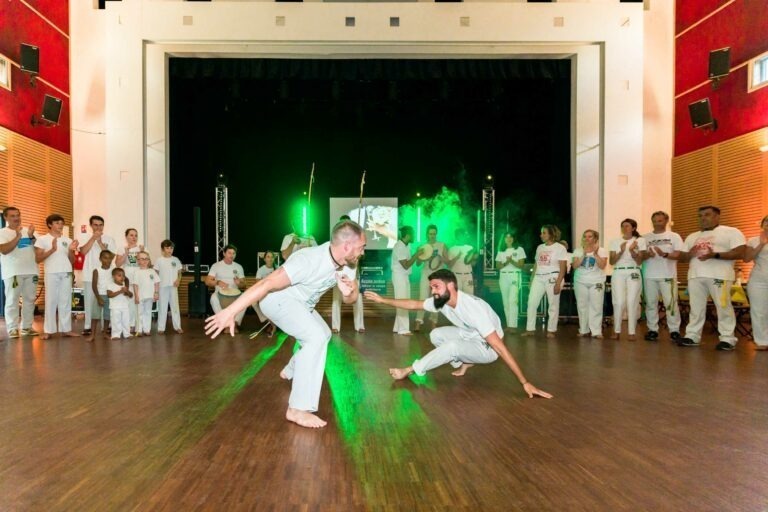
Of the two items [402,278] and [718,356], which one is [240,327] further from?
[718,356]

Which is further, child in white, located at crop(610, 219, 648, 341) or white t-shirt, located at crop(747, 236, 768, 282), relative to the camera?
child in white, located at crop(610, 219, 648, 341)

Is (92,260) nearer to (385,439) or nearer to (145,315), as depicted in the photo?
(145,315)

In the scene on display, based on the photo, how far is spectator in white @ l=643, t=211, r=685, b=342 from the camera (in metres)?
7.07

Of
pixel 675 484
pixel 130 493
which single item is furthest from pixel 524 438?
pixel 130 493

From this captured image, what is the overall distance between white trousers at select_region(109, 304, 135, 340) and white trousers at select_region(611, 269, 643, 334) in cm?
624

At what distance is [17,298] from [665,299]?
817 centimetres

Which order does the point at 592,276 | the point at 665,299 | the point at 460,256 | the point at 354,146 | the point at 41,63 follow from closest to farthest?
the point at 665,299 < the point at 592,276 < the point at 460,256 < the point at 41,63 < the point at 354,146

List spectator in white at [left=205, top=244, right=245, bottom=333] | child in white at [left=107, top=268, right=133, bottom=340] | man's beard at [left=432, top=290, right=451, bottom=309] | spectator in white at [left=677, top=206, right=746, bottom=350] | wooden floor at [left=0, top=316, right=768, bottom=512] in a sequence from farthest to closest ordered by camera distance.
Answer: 1. spectator in white at [left=205, top=244, right=245, bottom=333]
2. child in white at [left=107, top=268, right=133, bottom=340]
3. spectator in white at [left=677, top=206, right=746, bottom=350]
4. man's beard at [left=432, top=290, right=451, bottom=309]
5. wooden floor at [left=0, top=316, right=768, bottom=512]

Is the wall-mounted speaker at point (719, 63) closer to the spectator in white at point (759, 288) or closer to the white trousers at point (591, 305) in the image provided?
the spectator in white at point (759, 288)

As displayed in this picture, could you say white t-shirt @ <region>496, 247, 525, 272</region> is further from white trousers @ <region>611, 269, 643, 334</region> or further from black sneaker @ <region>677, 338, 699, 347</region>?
black sneaker @ <region>677, 338, 699, 347</region>

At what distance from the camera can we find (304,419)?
3.12 m

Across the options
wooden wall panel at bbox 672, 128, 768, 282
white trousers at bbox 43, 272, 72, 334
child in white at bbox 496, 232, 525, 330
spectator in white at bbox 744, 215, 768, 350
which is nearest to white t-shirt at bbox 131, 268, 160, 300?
white trousers at bbox 43, 272, 72, 334

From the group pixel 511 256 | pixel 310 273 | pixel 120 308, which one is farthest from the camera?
pixel 511 256

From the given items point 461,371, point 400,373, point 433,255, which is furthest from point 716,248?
point 400,373
